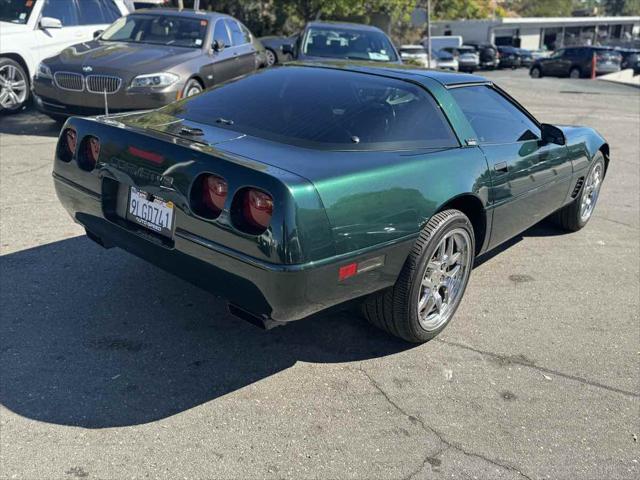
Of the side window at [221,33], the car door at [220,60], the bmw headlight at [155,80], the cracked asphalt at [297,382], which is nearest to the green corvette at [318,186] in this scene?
the cracked asphalt at [297,382]

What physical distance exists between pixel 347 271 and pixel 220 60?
6738 millimetres

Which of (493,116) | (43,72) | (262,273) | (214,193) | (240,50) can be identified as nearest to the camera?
(262,273)

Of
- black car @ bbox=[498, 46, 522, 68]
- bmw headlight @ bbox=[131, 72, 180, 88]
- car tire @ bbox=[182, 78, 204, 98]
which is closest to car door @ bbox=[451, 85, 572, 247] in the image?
bmw headlight @ bbox=[131, 72, 180, 88]

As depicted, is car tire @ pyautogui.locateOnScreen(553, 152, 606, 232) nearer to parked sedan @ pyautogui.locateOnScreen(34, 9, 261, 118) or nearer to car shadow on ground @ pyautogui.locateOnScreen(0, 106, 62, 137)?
parked sedan @ pyautogui.locateOnScreen(34, 9, 261, 118)

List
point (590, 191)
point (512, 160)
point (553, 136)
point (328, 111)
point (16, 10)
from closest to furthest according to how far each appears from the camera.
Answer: point (328, 111)
point (512, 160)
point (553, 136)
point (590, 191)
point (16, 10)

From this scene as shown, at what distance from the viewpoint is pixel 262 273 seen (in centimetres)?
261

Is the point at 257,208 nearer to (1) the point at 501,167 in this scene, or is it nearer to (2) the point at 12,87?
(1) the point at 501,167

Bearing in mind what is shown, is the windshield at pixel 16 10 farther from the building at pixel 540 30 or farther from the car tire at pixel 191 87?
the building at pixel 540 30

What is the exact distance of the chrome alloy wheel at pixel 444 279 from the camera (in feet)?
11.3

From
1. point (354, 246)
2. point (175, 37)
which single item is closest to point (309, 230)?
point (354, 246)

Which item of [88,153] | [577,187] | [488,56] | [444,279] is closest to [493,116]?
[444,279]

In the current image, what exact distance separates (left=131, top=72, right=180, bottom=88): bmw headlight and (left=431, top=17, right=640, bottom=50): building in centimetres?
4871

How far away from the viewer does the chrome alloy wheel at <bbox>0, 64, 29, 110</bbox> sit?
333 inches

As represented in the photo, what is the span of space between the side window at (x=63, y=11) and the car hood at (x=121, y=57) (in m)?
1.36
